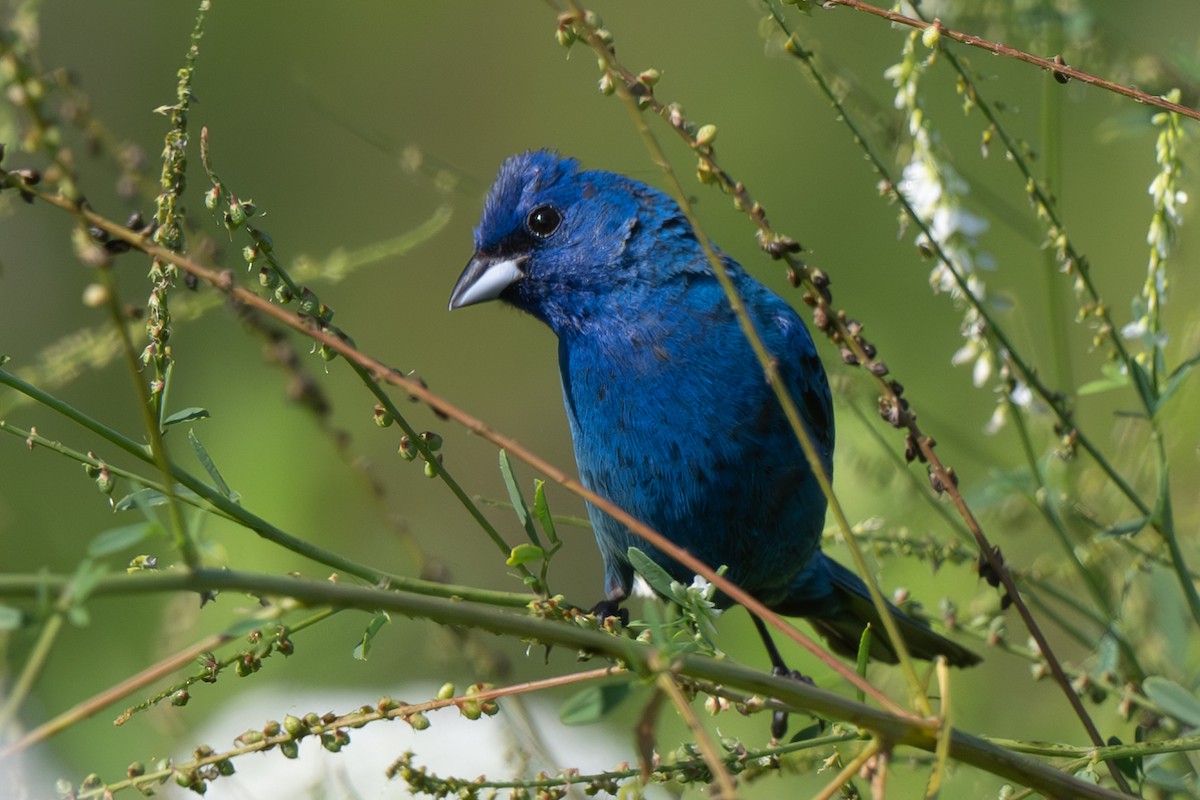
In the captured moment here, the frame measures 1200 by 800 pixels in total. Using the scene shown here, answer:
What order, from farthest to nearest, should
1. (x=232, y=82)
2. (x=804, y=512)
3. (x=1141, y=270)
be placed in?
(x=232, y=82), (x=1141, y=270), (x=804, y=512)

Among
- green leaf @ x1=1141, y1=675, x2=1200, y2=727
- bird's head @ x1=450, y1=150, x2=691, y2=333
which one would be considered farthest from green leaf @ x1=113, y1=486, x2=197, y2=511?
bird's head @ x1=450, y1=150, x2=691, y2=333

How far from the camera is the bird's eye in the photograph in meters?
2.97

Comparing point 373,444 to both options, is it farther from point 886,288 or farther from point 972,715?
point 972,715

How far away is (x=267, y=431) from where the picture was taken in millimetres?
3854

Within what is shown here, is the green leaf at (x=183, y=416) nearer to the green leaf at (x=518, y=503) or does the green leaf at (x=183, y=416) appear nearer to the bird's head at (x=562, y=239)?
the green leaf at (x=518, y=503)

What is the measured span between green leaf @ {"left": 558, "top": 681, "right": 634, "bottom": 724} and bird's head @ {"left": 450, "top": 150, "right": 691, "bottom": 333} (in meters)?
1.77

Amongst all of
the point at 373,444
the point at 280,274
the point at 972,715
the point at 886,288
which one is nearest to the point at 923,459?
the point at 280,274

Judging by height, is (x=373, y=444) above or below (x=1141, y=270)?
above

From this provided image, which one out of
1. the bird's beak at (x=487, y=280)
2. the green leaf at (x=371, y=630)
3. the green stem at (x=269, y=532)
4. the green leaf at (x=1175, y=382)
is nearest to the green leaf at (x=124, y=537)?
the green stem at (x=269, y=532)

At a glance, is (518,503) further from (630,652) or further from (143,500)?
(630,652)

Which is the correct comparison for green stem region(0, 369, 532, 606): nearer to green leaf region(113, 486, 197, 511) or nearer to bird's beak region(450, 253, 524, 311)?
green leaf region(113, 486, 197, 511)

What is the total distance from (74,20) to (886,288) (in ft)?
12.8

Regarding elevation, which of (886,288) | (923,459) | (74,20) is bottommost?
(923,459)

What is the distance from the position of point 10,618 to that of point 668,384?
1764 mm
